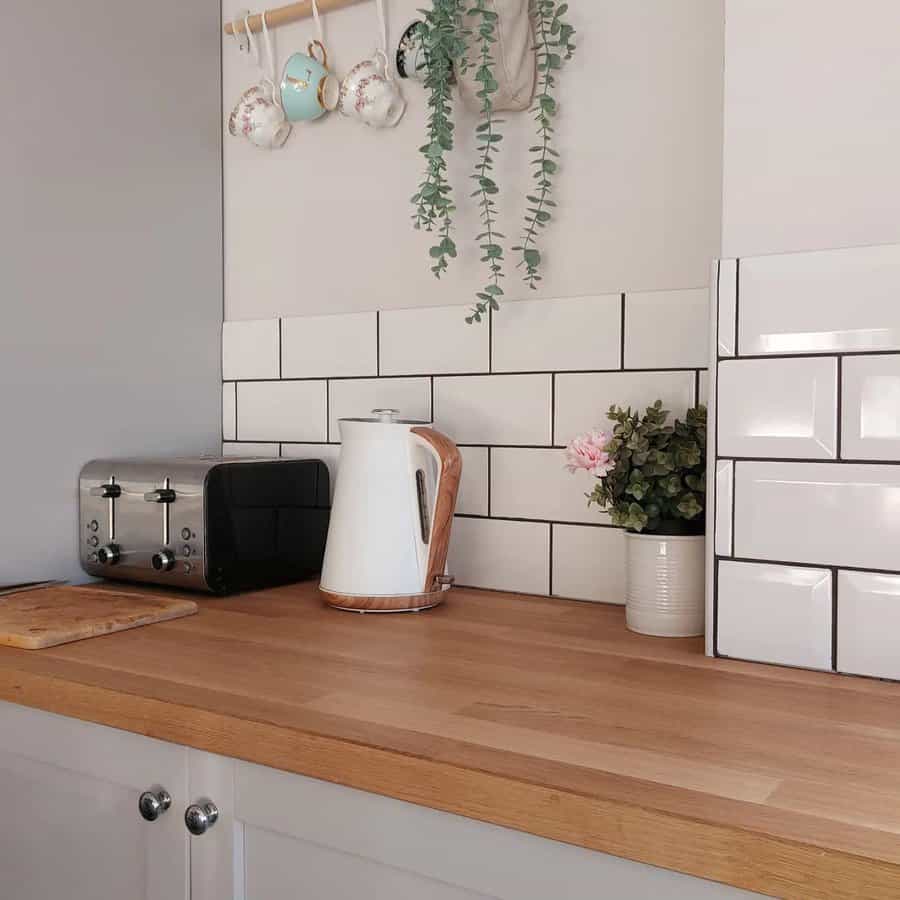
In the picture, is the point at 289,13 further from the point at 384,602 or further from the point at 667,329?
the point at 384,602

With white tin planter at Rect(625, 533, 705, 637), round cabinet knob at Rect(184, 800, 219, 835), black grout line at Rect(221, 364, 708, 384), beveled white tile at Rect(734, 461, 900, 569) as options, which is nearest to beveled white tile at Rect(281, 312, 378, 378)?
black grout line at Rect(221, 364, 708, 384)

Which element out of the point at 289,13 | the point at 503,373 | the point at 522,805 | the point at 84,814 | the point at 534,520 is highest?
the point at 289,13

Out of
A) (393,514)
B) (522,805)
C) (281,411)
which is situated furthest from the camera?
(281,411)

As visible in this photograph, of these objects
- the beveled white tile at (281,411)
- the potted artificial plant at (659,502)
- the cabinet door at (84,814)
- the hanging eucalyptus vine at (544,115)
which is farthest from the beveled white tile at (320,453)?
the cabinet door at (84,814)

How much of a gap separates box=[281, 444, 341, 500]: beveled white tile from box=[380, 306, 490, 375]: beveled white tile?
0.16 meters

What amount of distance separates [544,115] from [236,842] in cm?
97

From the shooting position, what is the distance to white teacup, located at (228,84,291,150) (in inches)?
62.1

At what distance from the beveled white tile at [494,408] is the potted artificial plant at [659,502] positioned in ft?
0.77

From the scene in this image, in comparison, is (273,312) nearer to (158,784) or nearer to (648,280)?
(648,280)

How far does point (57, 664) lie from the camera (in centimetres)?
98

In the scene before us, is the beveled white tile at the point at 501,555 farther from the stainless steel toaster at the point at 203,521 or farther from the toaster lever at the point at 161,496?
the toaster lever at the point at 161,496

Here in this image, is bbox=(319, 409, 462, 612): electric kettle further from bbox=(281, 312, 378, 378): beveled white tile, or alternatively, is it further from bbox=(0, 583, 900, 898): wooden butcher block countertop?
bbox=(281, 312, 378, 378): beveled white tile

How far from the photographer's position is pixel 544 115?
1.31 meters

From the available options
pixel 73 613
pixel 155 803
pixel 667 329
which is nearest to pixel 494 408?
pixel 667 329
